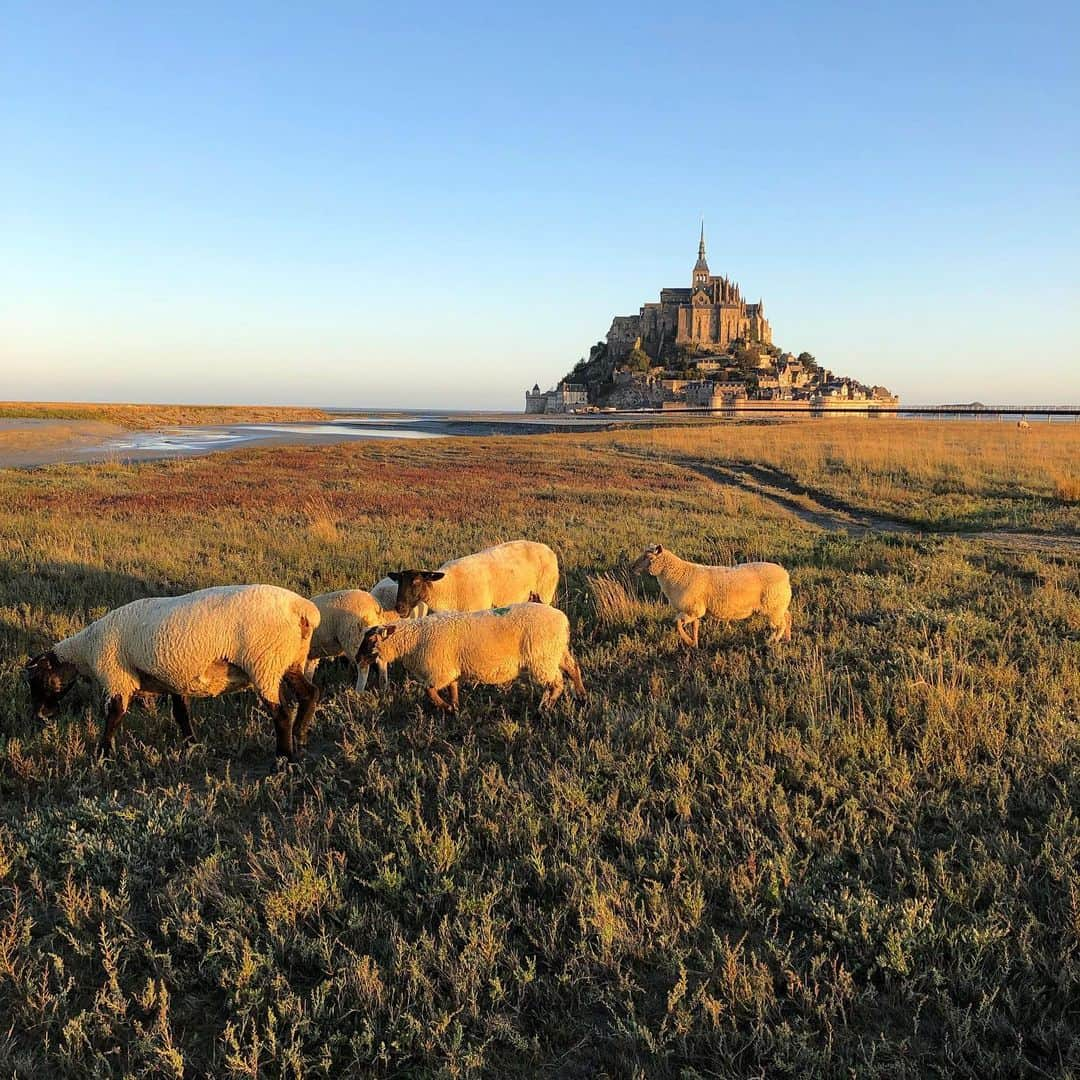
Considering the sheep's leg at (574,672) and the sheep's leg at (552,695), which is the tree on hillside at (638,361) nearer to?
the sheep's leg at (574,672)

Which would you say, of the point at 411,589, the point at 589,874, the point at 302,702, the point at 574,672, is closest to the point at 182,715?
the point at 302,702

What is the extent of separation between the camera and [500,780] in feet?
15.9

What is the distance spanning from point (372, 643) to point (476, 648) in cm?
100

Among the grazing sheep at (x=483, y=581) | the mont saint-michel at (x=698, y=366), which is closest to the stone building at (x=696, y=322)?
the mont saint-michel at (x=698, y=366)

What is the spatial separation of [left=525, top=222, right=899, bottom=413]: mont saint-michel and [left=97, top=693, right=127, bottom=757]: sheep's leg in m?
133

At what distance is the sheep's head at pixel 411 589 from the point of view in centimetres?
750

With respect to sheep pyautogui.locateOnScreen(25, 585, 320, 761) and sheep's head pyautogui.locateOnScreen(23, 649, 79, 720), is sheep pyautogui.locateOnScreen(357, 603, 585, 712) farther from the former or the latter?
sheep's head pyautogui.locateOnScreen(23, 649, 79, 720)

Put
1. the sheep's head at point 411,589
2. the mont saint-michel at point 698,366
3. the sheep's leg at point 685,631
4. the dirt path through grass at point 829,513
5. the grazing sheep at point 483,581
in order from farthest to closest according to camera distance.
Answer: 1. the mont saint-michel at point 698,366
2. the dirt path through grass at point 829,513
3. the sheep's leg at point 685,631
4. the grazing sheep at point 483,581
5. the sheep's head at point 411,589

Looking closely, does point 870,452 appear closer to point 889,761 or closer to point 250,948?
point 889,761

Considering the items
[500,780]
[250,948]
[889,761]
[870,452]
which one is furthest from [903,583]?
[870,452]

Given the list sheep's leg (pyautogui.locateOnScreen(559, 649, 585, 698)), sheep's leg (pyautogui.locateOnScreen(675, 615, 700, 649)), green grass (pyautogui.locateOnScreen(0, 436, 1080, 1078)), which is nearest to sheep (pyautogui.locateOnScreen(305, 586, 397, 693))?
green grass (pyautogui.locateOnScreen(0, 436, 1080, 1078))

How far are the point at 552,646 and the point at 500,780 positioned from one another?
163 centimetres

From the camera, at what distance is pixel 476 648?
6145 mm

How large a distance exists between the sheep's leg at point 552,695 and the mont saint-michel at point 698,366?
430 feet
